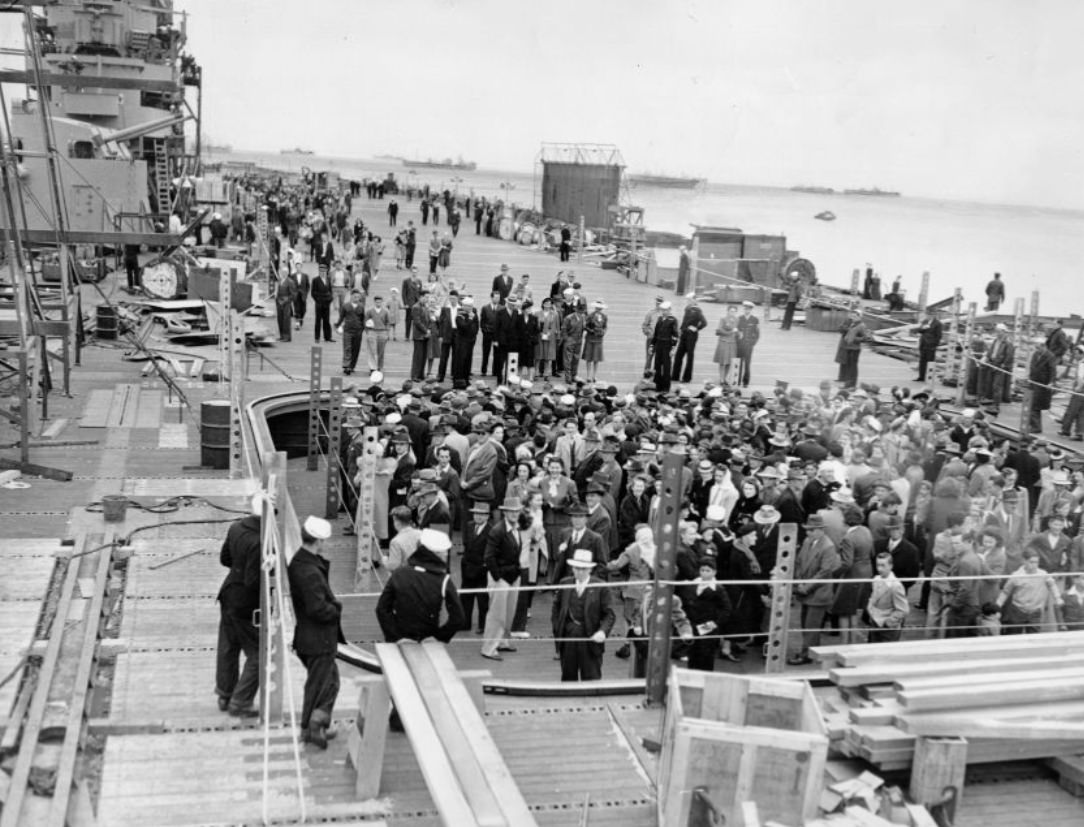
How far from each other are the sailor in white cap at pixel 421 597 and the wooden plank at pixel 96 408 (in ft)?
35.2

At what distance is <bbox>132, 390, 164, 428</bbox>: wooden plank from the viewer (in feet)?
58.0

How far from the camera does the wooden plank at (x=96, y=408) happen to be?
17.5 m

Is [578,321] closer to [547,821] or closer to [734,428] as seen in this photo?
[734,428]

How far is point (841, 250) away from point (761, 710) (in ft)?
409

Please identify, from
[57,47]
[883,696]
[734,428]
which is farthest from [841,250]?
[883,696]

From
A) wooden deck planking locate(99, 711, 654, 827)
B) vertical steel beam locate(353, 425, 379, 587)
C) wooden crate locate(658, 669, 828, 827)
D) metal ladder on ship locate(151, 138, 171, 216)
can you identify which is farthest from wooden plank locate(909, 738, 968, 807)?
metal ladder on ship locate(151, 138, 171, 216)

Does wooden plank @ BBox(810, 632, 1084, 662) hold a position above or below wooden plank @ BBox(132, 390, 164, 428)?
above

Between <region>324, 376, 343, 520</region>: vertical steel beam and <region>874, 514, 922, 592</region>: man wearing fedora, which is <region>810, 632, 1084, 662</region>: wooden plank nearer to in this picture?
<region>874, 514, 922, 592</region>: man wearing fedora

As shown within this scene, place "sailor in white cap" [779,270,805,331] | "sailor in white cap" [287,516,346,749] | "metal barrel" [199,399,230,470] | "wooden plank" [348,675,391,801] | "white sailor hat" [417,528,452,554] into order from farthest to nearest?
"sailor in white cap" [779,270,805,331] → "metal barrel" [199,399,230,470] → "white sailor hat" [417,528,452,554] → "sailor in white cap" [287,516,346,749] → "wooden plank" [348,675,391,801]

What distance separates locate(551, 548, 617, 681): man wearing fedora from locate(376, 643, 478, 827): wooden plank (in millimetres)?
2645

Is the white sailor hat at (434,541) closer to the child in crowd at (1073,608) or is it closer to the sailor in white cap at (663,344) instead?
the child in crowd at (1073,608)

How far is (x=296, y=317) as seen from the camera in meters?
28.1

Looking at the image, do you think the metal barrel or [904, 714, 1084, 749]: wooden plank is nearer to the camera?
[904, 714, 1084, 749]: wooden plank

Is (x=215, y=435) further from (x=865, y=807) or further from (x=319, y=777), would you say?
(x=865, y=807)
